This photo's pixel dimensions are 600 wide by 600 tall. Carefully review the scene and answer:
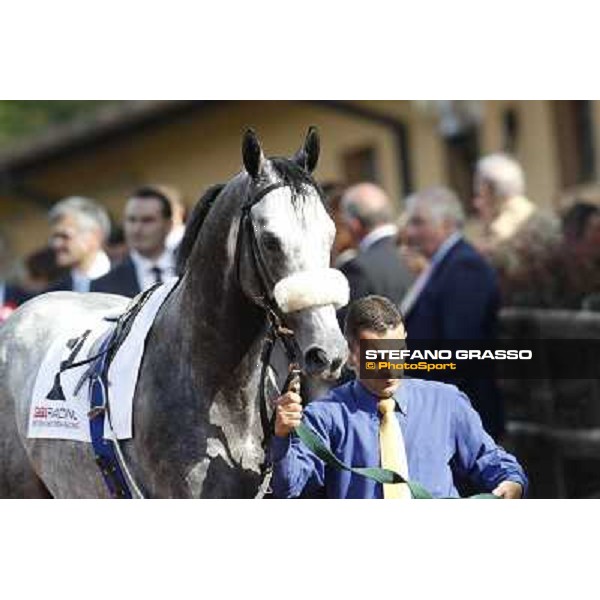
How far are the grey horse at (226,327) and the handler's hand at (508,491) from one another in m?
0.78

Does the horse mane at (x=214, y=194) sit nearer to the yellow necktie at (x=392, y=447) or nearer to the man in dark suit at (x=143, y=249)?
the man in dark suit at (x=143, y=249)

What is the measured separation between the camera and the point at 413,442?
5914 millimetres

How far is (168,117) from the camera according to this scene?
12773 mm

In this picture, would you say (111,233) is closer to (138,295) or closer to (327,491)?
(138,295)

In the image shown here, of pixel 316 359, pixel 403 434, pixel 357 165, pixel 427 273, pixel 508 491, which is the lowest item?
pixel 508 491

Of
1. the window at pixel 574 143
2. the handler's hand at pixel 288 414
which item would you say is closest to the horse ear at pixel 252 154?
the handler's hand at pixel 288 414

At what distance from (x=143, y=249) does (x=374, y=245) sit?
0.94 m

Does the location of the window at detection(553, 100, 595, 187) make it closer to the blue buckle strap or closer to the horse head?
the blue buckle strap

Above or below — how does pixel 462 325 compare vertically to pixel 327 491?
above

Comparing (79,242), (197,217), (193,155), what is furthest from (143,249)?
(193,155)

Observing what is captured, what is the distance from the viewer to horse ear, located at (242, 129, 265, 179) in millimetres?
5613

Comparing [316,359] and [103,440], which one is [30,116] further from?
[316,359]
